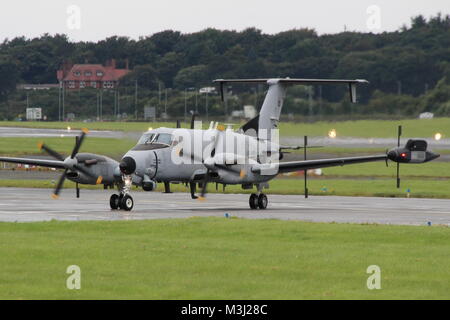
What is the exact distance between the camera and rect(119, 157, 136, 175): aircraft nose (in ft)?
117

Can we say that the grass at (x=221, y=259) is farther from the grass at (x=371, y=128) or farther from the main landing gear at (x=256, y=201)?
the grass at (x=371, y=128)

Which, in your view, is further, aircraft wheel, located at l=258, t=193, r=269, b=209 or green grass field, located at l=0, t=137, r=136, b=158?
green grass field, located at l=0, t=137, r=136, b=158

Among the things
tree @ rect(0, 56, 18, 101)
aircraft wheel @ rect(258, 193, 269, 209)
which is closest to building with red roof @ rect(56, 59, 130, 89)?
tree @ rect(0, 56, 18, 101)

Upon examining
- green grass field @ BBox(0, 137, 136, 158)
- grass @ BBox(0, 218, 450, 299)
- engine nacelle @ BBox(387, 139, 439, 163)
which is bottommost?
grass @ BBox(0, 218, 450, 299)

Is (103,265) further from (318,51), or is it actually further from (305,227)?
(318,51)

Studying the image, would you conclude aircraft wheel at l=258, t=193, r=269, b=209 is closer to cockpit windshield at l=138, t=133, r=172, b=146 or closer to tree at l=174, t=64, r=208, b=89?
cockpit windshield at l=138, t=133, r=172, b=146

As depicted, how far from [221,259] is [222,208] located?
1834 centimetres

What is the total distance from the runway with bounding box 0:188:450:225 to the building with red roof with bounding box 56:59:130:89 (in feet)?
319

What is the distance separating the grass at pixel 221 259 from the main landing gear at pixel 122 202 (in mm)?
7613

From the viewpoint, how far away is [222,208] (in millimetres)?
38781

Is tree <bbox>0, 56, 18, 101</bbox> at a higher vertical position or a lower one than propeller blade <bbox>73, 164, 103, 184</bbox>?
higher

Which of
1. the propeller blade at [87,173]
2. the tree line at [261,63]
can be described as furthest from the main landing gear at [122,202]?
the tree line at [261,63]

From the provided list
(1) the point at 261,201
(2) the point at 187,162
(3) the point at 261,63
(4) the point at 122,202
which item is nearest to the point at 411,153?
(1) the point at 261,201
